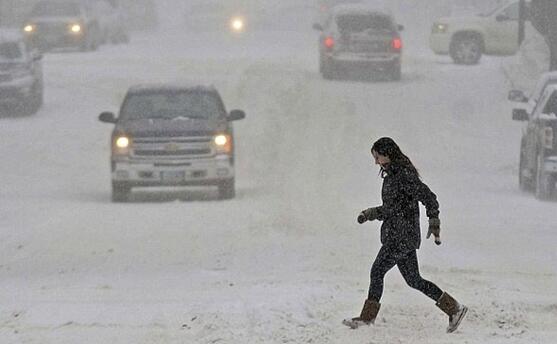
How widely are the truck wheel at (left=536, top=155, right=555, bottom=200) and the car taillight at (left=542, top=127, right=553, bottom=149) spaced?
8.5 inches

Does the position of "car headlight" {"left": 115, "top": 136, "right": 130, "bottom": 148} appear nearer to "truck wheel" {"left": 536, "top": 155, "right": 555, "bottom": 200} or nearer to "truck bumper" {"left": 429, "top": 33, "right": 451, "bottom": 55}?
"truck wheel" {"left": 536, "top": 155, "right": 555, "bottom": 200}

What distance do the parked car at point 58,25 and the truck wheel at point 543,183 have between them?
23.8 m

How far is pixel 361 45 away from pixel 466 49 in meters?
5.09

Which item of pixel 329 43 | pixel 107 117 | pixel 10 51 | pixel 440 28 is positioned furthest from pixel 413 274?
pixel 440 28

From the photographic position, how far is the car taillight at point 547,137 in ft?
71.9

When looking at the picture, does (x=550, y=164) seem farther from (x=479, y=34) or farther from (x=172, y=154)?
(x=479, y=34)

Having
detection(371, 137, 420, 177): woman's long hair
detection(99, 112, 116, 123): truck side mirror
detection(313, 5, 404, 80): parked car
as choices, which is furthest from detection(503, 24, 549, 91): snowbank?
detection(371, 137, 420, 177): woman's long hair

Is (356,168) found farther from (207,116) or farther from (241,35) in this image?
(241,35)

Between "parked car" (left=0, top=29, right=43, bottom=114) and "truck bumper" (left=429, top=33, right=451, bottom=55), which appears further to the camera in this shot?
"truck bumper" (left=429, top=33, right=451, bottom=55)

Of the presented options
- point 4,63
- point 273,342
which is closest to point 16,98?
point 4,63

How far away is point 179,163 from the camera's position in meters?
21.9

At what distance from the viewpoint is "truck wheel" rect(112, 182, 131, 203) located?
2200 cm

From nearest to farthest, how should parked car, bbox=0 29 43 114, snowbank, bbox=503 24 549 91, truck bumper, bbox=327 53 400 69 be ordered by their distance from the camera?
1. parked car, bbox=0 29 43 114
2. truck bumper, bbox=327 53 400 69
3. snowbank, bbox=503 24 549 91

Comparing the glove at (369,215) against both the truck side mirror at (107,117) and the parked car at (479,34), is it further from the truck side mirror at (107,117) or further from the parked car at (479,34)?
the parked car at (479,34)
